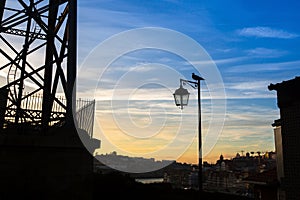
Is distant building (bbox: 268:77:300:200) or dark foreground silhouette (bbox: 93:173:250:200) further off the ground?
distant building (bbox: 268:77:300:200)

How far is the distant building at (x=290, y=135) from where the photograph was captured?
6441 millimetres

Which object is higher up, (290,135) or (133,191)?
(290,135)

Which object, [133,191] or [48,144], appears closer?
[48,144]

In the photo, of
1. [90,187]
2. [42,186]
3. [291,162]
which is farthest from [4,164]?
[291,162]

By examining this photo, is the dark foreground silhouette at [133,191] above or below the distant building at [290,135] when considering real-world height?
below

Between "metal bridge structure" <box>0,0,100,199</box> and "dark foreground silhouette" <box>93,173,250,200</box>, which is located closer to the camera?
"metal bridge structure" <box>0,0,100,199</box>

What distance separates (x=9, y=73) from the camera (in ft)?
36.9

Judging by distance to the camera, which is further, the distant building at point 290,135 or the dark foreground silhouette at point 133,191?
the dark foreground silhouette at point 133,191

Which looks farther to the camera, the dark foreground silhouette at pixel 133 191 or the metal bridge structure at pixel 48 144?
the dark foreground silhouette at pixel 133 191

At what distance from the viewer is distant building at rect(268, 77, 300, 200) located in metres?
6.44

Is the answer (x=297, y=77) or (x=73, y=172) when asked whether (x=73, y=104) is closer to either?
(x=73, y=172)

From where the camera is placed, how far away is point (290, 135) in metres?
6.62

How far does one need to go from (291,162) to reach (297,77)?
200 centimetres

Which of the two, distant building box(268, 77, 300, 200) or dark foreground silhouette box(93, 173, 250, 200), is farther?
dark foreground silhouette box(93, 173, 250, 200)
